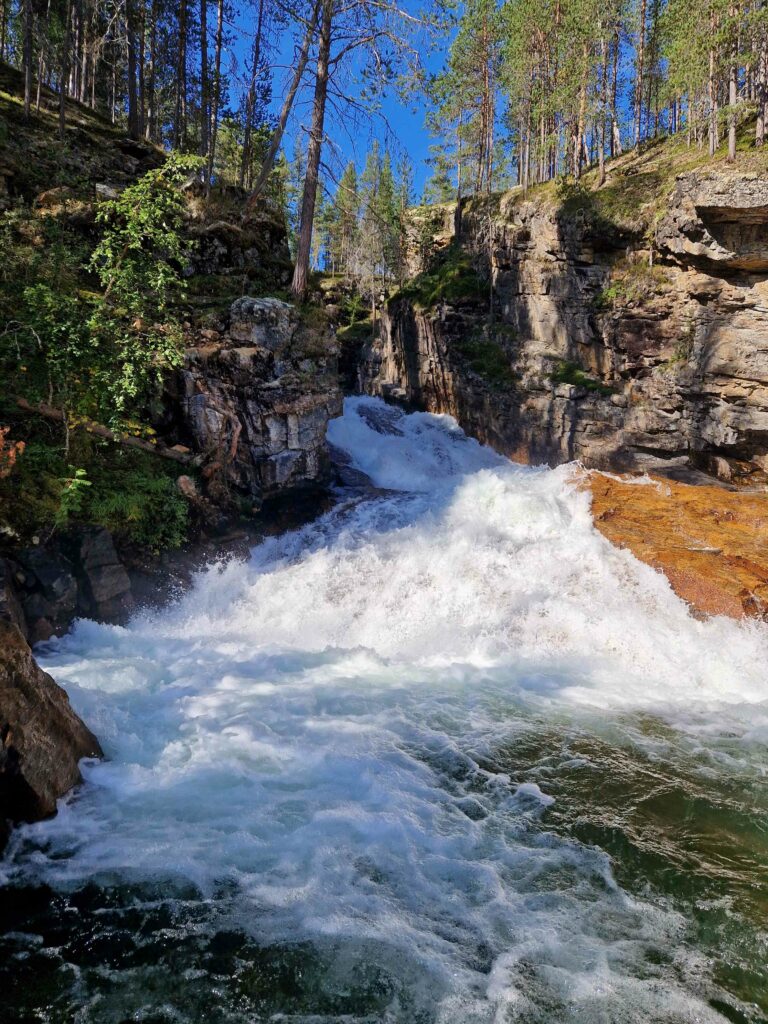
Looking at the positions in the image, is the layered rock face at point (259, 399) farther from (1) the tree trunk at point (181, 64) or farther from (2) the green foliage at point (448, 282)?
(2) the green foliage at point (448, 282)

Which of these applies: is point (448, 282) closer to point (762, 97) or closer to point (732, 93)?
point (732, 93)

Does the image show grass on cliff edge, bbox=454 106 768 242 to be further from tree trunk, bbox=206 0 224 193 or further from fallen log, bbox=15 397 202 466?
fallen log, bbox=15 397 202 466

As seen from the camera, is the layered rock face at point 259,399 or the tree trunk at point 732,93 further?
the tree trunk at point 732,93

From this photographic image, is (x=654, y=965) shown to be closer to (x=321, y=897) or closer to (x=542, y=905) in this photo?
(x=542, y=905)

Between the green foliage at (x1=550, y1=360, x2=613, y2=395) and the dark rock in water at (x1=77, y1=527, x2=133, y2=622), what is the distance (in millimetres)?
16133

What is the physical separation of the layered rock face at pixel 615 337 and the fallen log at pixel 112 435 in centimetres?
1330

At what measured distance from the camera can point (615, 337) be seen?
19.3 meters

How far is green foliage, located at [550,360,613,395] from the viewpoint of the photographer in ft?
63.5

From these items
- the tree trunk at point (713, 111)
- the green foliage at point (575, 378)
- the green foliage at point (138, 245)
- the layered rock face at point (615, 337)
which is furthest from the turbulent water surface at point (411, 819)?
the tree trunk at point (713, 111)

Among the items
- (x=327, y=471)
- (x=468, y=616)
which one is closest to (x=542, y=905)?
(x=468, y=616)

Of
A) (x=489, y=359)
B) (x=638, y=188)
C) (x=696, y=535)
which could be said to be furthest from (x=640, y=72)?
(x=696, y=535)

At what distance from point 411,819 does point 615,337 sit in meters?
18.4

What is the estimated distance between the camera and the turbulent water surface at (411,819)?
3432mm

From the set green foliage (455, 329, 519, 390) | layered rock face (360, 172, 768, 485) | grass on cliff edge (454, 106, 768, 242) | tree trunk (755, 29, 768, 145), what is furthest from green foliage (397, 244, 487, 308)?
tree trunk (755, 29, 768, 145)
